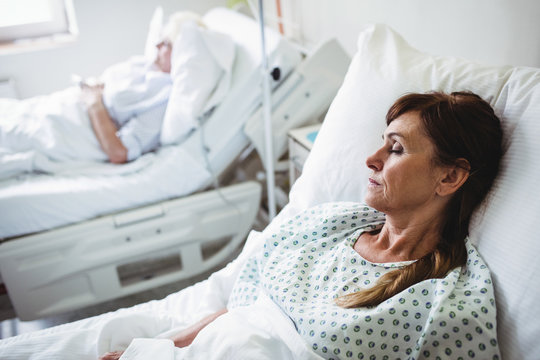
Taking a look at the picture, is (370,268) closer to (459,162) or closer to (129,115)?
(459,162)

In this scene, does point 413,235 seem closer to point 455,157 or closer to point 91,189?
point 455,157

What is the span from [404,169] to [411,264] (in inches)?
7.3

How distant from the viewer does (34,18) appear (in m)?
2.87

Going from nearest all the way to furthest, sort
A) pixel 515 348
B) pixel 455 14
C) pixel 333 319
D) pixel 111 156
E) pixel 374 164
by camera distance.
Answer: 1. pixel 515 348
2. pixel 333 319
3. pixel 374 164
4. pixel 455 14
5. pixel 111 156

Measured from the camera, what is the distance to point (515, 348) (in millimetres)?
770

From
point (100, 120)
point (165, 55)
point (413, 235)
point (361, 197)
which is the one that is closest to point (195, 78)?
point (165, 55)

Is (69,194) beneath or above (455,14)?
beneath

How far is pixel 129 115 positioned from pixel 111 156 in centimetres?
21

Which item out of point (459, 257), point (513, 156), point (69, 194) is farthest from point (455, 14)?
point (69, 194)

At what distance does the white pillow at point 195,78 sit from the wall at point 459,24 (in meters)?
0.55

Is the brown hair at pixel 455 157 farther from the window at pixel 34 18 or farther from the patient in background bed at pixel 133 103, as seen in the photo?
the window at pixel 34 18

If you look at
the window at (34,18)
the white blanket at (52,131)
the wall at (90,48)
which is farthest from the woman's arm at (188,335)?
the window at (34,18)

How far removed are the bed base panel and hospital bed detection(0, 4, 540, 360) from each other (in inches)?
22.5

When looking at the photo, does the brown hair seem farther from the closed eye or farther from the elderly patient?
the elderly patient
